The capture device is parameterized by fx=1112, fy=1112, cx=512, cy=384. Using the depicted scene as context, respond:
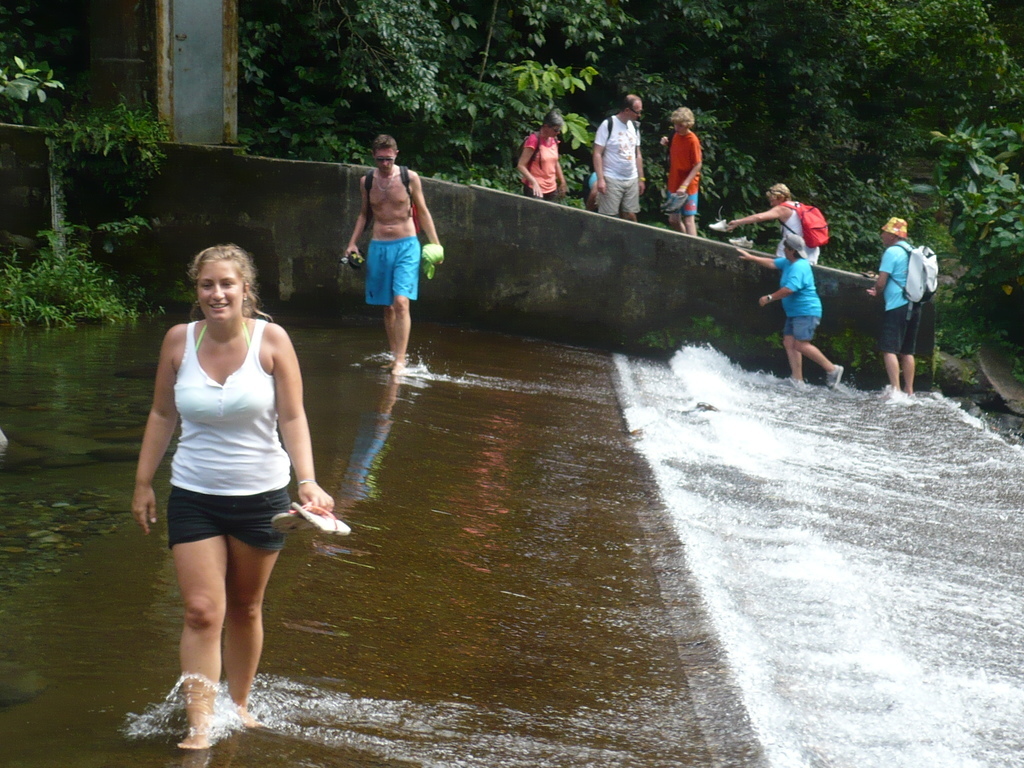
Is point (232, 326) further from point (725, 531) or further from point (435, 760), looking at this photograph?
point (725, 531)

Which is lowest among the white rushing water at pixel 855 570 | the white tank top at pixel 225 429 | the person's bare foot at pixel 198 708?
the white rushing water at pixel 855 570

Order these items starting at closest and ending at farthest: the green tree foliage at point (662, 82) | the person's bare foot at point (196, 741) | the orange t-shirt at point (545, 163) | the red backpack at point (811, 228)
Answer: the person's bare foot at point (196, 741) → the red backpack at point (811, 228) → the orange t-shirt at point (545, 163) → the green tree foliage at point (662, 82)

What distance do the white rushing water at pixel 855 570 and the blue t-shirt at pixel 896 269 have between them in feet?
6.68

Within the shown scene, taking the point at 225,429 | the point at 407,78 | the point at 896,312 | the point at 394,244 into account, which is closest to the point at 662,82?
the point at 407,78

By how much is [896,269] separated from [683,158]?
→ 312 centimetres

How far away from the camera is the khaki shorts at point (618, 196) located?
45.8 ft

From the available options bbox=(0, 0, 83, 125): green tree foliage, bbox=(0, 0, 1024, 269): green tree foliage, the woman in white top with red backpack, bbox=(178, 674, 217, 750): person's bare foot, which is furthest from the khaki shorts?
bbox=(178, 674, 217, 750): person's bare foot

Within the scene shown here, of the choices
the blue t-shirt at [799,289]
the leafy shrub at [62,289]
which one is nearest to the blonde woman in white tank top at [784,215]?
the blue t-shirt at [799,289]

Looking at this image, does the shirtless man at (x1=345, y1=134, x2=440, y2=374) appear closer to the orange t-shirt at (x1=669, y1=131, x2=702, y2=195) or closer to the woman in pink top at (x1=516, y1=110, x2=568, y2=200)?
the woman in pink top at (x1=516, y1=110, x2=568, y2=200)

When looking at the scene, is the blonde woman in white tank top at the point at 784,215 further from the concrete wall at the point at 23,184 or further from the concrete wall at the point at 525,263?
the concrete wall at the point at 23,184

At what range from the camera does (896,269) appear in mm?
12016

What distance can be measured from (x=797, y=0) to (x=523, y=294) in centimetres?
934

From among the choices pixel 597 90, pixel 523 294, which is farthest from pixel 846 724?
pixel 597 90

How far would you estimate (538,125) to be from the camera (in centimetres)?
1614
